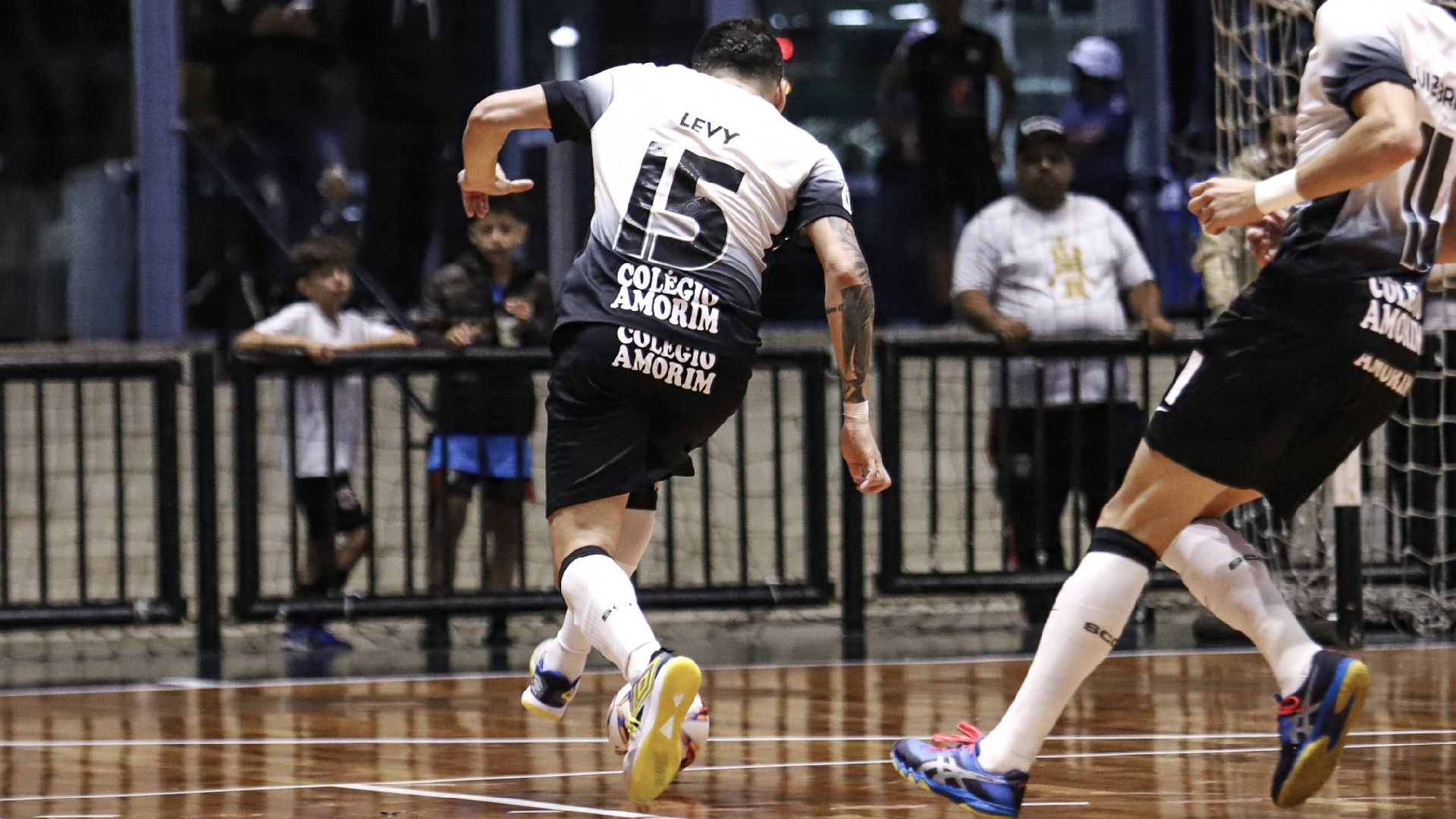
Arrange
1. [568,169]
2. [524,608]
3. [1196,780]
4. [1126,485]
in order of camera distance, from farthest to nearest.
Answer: [568,169]
[524,608]
[1196,780]
[1126,485]

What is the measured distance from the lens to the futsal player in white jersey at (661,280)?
4.76 m

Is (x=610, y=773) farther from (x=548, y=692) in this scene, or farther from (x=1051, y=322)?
(x=1051, y=322)

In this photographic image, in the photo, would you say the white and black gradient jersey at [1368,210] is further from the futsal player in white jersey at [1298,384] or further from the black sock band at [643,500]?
the black sock band at [643,500]

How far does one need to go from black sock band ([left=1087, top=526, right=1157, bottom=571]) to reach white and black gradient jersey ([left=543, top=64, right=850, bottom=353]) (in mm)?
1026

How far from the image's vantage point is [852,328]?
15.8 feet

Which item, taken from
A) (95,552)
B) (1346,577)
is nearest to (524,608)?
(95,552)

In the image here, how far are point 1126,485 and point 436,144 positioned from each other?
424 inches

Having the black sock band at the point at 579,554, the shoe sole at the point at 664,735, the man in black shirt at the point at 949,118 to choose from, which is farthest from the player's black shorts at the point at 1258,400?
the man in black shirt at the point at 949,118

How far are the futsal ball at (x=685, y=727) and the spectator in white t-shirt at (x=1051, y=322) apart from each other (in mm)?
4630

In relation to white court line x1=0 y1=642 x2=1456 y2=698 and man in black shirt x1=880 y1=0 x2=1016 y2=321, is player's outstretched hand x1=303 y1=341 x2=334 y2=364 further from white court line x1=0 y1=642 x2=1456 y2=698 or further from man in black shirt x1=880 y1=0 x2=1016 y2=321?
man in black shirt x1=880 y1=0 x2=1016 y2=321

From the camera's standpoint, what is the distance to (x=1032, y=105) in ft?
48.4

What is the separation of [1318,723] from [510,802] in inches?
70.4

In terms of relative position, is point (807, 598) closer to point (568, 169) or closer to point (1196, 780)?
point (1196, 780)

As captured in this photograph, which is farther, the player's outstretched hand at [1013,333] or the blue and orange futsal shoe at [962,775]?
the player's outstretched hand at [1013,333]
